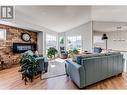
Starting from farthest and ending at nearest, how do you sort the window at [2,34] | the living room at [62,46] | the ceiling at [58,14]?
the window at [2,34], the ceiling at [58,14], the living room at [62,46]

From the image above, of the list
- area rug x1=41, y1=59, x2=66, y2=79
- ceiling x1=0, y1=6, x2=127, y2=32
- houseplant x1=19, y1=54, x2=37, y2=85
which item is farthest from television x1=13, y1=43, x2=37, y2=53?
houseplant x1=19, y1=54, x2=37, y2=85

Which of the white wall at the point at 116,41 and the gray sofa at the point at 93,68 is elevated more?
the white wall at the point at 116,41

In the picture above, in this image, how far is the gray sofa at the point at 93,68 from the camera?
10.2ft

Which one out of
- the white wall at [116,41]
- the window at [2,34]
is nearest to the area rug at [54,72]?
the window at [2,34]

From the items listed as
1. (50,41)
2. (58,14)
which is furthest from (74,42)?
(58,14)

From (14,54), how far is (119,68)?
15.4 ft

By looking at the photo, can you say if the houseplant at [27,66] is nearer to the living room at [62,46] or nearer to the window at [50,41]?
the living room at [62,46]

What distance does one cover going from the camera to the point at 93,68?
3.34 metres

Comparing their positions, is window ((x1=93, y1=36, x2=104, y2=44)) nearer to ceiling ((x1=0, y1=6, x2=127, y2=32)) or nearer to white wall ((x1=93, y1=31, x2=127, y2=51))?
white wall ((x1=93, y1=31, x2=127, y2=51))

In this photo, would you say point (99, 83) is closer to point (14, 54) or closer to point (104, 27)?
point (14, 54)

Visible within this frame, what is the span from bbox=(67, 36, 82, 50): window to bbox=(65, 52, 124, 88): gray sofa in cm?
488

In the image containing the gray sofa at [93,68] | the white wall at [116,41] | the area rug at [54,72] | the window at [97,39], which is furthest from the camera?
the window at [97,39]

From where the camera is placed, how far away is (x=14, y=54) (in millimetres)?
6195

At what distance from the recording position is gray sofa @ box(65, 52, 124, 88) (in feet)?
10.2
